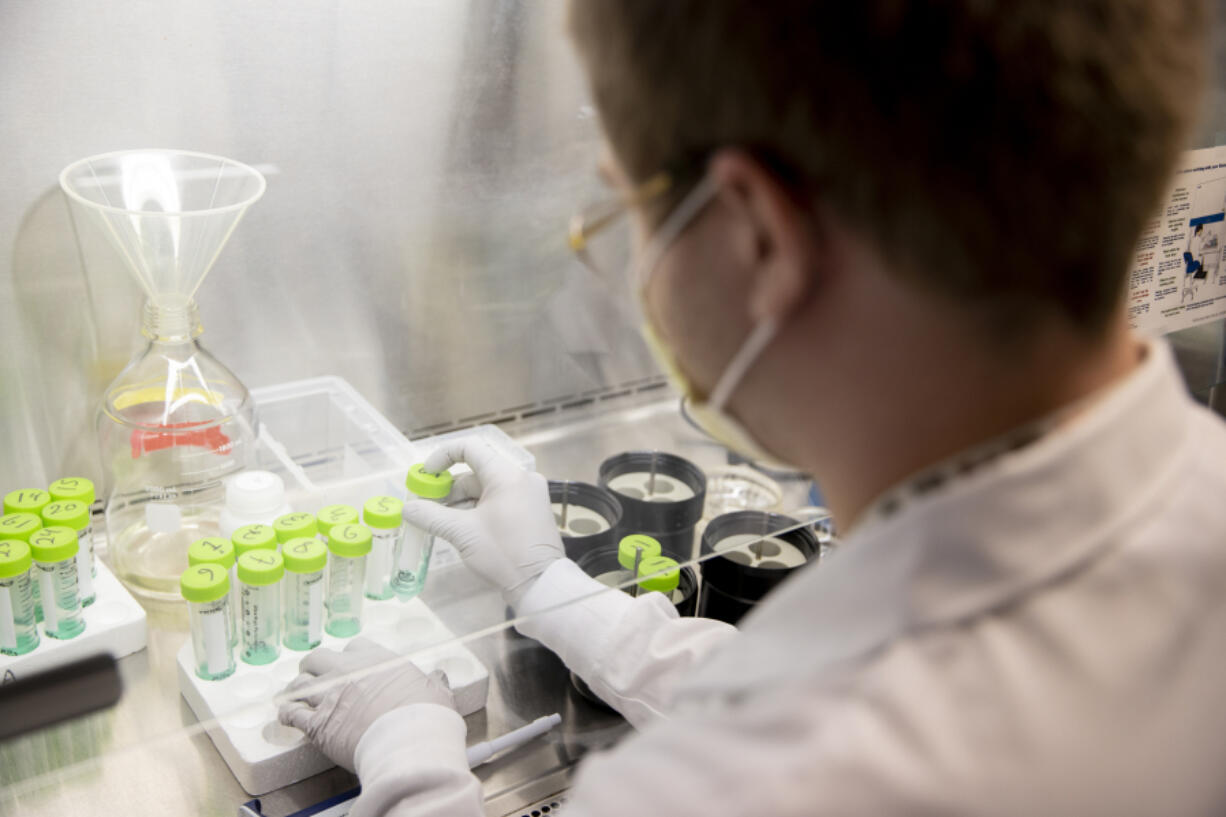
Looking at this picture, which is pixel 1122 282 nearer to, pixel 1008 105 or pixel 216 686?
pixel 1008 105

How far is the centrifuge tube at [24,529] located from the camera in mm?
1026

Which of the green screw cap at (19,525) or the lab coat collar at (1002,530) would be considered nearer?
the lab coat collar at (1002,530)

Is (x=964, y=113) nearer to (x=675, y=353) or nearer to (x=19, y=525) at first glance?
(x=675, y=353)

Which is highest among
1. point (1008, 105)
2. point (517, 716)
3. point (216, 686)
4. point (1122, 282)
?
point (1008, 105)

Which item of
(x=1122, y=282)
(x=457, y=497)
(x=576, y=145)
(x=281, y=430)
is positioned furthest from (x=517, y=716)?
(x=1122, y=282)

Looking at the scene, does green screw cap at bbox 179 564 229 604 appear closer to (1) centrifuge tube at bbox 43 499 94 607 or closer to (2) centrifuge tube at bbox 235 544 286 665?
(2) centrifuge tube at bbox 235 544 286 665

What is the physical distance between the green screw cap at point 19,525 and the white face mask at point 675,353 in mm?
682

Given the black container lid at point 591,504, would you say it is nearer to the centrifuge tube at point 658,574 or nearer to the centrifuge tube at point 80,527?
the centrifuge tube at point 658,574

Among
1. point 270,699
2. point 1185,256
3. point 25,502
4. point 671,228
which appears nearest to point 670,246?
point 671,228

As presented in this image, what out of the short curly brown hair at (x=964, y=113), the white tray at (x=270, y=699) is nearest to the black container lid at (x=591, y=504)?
the white tray at (x=270, y=699)

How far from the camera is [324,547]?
1073mm

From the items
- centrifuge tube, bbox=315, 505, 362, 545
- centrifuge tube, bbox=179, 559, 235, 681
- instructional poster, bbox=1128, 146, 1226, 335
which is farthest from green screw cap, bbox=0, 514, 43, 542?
instructional poster, bbox=1128, 146, 1226, 335

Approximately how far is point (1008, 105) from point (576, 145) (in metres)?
1.06

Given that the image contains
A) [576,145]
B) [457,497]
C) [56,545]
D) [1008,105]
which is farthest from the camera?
[576,145]
